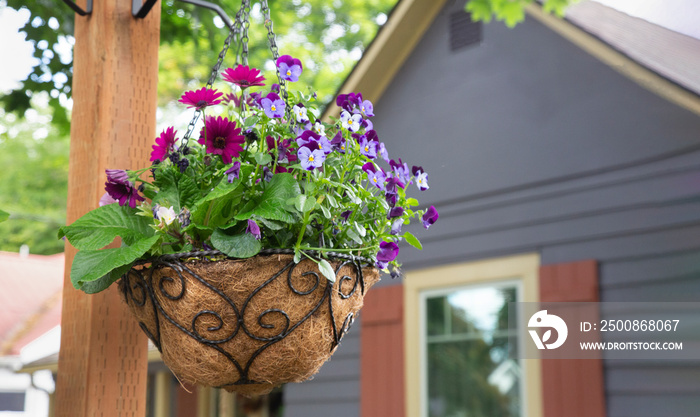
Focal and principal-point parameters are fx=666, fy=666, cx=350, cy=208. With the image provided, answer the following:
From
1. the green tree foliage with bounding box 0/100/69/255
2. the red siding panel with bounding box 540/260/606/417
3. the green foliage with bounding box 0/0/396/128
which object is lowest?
the red siding panel with bounding box 540/260/606/417

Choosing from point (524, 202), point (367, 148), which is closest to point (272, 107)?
point (367, 148)

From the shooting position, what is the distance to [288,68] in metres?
1.17

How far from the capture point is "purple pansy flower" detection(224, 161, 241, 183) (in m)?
1.06

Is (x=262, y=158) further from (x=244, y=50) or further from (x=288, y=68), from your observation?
(x=244, y=50)

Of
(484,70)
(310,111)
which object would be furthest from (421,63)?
(310,111)

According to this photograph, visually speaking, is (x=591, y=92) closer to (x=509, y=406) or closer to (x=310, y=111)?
(x=509, y=406)

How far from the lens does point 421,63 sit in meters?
4.97

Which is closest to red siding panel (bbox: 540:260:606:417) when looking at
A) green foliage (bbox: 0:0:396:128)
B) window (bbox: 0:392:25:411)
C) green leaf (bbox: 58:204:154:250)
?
green leaf (bbox: 58:204:154:250)

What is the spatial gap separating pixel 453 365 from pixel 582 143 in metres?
1.62

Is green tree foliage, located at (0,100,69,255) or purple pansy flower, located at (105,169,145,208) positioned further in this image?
green tree foliage, located at (0,100,69,255)

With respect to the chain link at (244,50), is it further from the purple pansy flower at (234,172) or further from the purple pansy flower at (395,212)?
the purple pansy flower at (395,212)

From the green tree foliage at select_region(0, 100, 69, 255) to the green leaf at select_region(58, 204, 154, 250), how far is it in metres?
11.3

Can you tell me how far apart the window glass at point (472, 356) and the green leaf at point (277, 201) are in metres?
3.29

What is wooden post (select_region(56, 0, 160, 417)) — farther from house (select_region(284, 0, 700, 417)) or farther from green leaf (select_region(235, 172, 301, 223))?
house (select_region(284, 0, 700, 417))
